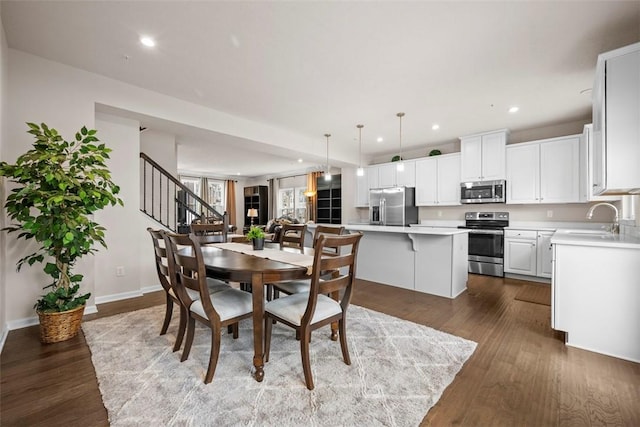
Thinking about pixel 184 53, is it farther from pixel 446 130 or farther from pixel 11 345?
pixel 446 130

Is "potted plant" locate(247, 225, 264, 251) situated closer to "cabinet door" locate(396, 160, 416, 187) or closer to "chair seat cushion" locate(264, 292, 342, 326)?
"chair seat cushion" locate(264, 292, 342, 326)

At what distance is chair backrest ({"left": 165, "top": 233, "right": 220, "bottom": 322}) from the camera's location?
1.74 metres

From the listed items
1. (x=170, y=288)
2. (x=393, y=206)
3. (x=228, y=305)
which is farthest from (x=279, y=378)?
(x=393, y=206)

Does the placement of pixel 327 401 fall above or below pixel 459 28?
below

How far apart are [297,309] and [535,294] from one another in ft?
12.3

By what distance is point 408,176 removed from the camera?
20.3 feet

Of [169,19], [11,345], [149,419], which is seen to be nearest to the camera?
[149,419]

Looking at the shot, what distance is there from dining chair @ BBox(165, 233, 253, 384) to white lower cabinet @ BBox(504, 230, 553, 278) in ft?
15.3

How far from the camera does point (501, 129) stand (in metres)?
4.84

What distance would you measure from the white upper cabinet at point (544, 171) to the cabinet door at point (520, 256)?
716 mm

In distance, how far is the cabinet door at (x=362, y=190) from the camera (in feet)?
22.6

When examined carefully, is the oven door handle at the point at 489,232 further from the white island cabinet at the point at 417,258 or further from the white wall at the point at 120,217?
the white wall at the point at 120,217

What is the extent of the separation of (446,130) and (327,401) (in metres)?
4.75

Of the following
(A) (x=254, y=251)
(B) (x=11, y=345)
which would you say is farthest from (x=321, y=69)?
(B) (x=11, y=345)
